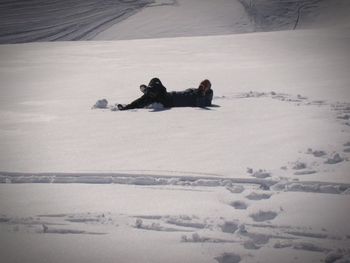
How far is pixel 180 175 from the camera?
3375 millimetres

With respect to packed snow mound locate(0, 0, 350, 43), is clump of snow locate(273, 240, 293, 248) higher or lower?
lower

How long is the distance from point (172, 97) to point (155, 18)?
14581 millimetres

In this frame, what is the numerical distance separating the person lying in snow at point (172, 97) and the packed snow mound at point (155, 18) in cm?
1248

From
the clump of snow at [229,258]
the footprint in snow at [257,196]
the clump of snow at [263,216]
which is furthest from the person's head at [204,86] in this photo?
the clump of snow at [229,258]

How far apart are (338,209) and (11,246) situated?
1992 millimetres

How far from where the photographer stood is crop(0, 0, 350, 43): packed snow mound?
18438mm

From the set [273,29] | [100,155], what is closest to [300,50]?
[273,29]

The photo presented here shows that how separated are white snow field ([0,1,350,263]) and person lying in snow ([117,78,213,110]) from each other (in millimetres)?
131

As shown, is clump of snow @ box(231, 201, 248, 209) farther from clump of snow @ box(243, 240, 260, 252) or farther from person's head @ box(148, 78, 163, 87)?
person's head @ box(148, 78, 163, 87)

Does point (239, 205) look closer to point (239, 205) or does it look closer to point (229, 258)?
point (239, 205)

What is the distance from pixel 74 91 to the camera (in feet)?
25.3

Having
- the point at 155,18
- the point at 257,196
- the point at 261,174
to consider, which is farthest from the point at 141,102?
the point at 155,18

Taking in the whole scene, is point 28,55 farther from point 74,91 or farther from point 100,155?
point 100,155

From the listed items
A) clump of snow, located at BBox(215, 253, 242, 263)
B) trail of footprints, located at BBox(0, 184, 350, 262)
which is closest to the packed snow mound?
trail of footprints, located at BBox(0, 184, 350, 262)
